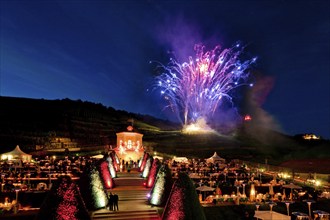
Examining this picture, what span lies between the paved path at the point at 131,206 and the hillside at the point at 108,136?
30510mm

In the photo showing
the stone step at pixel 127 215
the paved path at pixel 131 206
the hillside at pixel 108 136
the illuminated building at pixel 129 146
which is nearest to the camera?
the stone step at pixel 127 215

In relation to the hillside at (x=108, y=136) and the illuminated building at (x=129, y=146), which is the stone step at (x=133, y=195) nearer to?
the illuminated building at (x=129, y=146)

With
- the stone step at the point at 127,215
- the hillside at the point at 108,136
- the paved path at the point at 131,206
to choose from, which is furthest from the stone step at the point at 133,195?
the hillside at the point at 108,136

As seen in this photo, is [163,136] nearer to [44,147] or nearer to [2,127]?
[44,147]

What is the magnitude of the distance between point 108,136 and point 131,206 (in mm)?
55962

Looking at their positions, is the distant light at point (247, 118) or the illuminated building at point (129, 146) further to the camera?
the distant light at point (247, 118)

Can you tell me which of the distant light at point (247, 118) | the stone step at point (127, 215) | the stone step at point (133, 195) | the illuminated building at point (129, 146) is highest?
the distant light at point (247, 118)

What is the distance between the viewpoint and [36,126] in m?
75.2

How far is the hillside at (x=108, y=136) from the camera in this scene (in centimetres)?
6241

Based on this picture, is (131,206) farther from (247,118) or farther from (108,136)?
(247,118)

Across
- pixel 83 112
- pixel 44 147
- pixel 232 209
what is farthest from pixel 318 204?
pixel 83 112

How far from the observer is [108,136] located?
7506 cm

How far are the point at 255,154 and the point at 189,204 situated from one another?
5430cm

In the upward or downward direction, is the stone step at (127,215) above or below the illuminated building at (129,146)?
below
